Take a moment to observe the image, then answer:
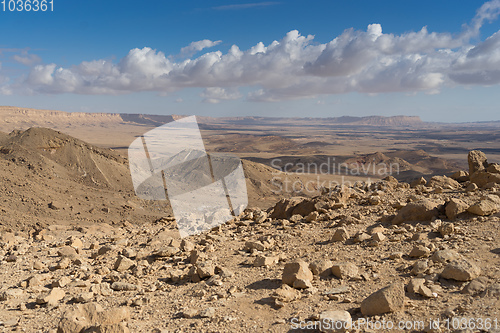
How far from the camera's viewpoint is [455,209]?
22.6ft

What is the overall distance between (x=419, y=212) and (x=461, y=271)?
3048 mm

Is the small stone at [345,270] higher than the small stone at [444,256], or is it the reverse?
the small stone at [444,256]

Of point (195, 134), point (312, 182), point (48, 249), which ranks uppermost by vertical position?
point (195, 134)

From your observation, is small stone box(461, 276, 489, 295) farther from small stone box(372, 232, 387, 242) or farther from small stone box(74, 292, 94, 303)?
small stone box(74, 292, 94, 303)

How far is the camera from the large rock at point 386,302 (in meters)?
3.82

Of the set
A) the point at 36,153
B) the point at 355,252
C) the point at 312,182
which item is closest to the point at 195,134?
the point at 355,252

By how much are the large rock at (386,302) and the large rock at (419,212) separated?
145 inches

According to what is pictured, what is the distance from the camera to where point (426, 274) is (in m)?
4.72

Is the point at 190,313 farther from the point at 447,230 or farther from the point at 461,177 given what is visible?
the point at 461,177

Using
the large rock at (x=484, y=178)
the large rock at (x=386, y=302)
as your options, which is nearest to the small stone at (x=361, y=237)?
the large rock at (x=386, y=302)

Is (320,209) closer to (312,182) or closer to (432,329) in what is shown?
(432,329)

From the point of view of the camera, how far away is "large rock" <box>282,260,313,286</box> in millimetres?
4914

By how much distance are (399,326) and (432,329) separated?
1.05 ft

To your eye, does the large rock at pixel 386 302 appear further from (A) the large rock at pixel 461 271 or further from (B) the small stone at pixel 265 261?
(B) the small stone at pixel 265 261
